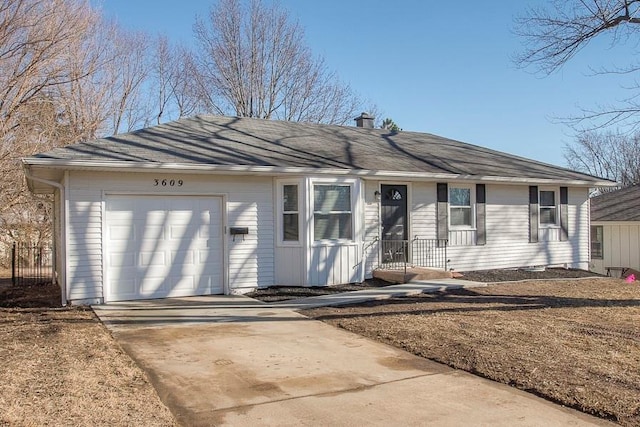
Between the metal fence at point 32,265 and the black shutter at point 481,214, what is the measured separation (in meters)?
12.2

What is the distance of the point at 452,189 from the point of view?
1451 centimetres

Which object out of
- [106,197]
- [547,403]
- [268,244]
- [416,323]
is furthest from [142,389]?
[268,244]

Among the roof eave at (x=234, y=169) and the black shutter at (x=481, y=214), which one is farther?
the black shutter at (x=481, y=214)

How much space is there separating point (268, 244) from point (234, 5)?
23674mm

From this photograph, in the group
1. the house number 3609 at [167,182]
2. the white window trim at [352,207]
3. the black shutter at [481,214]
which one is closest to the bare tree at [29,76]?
the house number 3609 at [167,182]

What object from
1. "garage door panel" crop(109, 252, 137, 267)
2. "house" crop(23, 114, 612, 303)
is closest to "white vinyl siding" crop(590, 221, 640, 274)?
"house" crop(23, 114, 612, 303)

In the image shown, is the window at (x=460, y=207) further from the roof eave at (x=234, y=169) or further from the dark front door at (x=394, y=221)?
the dark front door at (x=394, y=221)

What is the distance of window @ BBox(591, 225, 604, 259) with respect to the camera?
23.7 m

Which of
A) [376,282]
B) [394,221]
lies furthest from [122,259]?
[394,221]

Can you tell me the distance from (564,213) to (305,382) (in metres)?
13.5

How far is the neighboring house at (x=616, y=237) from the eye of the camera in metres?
22.3

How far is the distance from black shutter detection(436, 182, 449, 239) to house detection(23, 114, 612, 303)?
0.03 metres

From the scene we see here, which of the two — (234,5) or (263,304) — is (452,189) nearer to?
(263,304)

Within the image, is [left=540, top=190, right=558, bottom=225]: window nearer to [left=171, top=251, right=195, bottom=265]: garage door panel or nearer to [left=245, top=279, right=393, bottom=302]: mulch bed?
[left=245, top=279, right=393, bottom=302]: mulch bed
